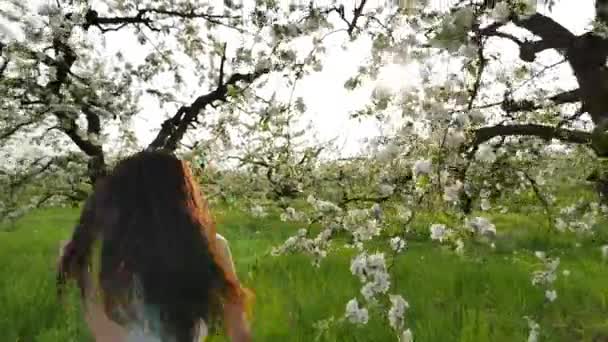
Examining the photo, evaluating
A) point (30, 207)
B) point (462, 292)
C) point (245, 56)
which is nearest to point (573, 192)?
point (462, 292)

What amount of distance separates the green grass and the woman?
1.27 m

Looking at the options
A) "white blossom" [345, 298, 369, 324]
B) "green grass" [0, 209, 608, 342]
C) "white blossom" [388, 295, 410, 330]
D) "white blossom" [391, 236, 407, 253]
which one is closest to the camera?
"white blossom" [391, 236, 407, 253]

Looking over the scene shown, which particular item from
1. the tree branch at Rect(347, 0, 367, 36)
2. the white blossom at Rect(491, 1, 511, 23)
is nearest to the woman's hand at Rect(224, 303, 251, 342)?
the tree branch at Rect(347, 0, 367, 36)

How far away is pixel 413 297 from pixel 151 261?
171 inches

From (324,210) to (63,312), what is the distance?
11.5ft

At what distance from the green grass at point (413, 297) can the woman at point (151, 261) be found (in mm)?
1271

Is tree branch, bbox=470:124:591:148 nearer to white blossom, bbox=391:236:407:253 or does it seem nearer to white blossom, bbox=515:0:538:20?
white blossom, bbox=515:0:538:20

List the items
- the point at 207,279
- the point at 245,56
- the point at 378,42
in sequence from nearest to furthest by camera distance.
A: the point at 207,279 < the point at 378,42 < the point at 245,56

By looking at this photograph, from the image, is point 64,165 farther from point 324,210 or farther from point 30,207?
point 324,210

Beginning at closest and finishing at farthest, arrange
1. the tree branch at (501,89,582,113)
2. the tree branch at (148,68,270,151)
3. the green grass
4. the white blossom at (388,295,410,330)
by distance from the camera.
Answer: the white blossom at (388,295,410,330) < the tree branch at (501,89,582,113) < the green grass < the tree branch at (148,68,270,151)

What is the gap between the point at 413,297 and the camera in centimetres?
676

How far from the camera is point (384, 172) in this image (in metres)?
3.65

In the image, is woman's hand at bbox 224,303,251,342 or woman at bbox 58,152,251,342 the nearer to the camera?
woman at bbox 58,152,251,342

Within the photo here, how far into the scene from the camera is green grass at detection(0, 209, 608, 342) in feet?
18.5
